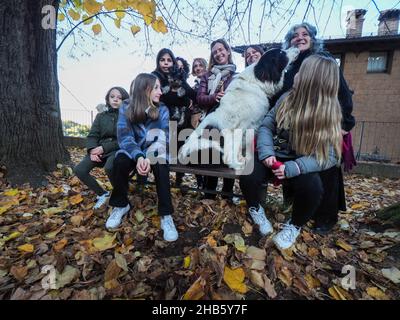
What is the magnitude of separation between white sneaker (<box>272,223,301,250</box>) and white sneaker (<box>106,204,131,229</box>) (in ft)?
4.52

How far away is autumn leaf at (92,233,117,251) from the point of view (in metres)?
2.06

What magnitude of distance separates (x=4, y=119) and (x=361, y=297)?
4182 mm

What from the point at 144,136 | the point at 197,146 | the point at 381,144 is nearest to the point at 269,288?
the point at 197,146

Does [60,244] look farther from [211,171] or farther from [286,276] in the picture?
[286,276]

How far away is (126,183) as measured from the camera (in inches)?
95.0

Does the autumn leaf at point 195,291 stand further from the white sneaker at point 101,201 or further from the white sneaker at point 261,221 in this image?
the white sneaker at point 101,201

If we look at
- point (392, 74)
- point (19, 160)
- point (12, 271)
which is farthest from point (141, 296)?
point (392, 74)

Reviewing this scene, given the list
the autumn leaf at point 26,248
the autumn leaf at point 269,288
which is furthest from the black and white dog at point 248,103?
the autumn leaf at point 26,248

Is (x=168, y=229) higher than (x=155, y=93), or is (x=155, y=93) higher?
(x=155, y=93)

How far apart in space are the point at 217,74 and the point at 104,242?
2220 millimetres

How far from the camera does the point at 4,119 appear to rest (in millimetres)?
3338

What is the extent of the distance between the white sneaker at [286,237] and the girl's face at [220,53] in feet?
6.94
